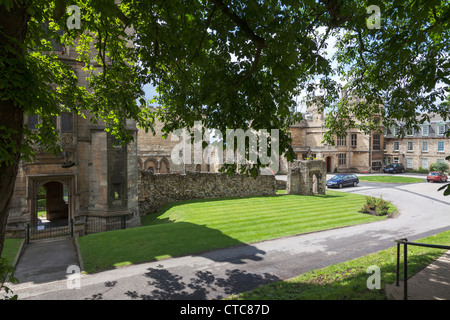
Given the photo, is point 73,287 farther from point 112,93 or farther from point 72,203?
point 72,203

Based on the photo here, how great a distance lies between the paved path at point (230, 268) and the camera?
7535mm

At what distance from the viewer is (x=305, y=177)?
26.8m

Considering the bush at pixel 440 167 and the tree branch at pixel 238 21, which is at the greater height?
the tree branch at pixel 238 21

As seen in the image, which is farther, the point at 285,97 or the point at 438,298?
the point at 285,97

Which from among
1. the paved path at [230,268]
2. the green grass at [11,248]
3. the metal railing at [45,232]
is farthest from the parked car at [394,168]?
the green grass at [11,248]

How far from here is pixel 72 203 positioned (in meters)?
14.9

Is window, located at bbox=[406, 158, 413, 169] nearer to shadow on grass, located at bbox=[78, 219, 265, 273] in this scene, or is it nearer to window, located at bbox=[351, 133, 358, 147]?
window, located at bbox=[351, 133, 358, 147]

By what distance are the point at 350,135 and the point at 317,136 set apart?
5.58 metres

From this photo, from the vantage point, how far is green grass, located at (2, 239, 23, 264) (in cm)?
1047

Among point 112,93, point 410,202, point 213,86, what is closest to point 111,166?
point 112,93

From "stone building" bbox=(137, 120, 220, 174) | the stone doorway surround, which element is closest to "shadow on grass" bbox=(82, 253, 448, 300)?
the stone doorway surround

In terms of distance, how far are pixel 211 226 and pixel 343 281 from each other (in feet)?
27.9

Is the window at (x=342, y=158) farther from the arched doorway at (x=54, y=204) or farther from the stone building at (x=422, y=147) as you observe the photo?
the arched doorway at (x=54, y=204)

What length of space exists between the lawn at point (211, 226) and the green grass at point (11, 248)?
2.37 metres
